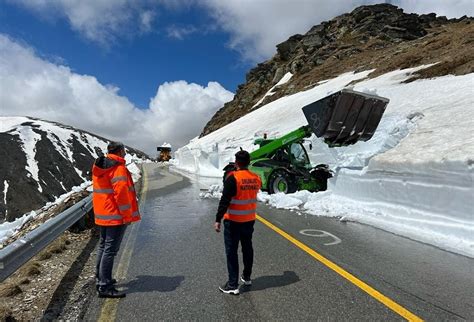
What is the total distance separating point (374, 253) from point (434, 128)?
835cm

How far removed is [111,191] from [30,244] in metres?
1.21

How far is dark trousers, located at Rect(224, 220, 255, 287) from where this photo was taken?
4.93 metres

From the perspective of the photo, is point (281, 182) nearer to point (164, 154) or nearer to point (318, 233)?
point (318, 233)

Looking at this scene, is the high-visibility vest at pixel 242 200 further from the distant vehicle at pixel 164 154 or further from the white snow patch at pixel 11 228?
the distant vehicle at pixel 164 154

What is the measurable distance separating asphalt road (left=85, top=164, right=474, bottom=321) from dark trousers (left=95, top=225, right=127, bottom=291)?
264 millimetres

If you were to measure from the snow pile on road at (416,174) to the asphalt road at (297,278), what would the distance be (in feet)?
3.25

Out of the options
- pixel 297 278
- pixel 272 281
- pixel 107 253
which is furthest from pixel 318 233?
pixel 107 253

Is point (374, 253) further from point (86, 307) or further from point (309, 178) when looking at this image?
point (309, 178)

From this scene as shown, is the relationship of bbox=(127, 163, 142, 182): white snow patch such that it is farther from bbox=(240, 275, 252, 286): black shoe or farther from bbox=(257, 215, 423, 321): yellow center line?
bbox=(240, 275, 252, 286): black shoe

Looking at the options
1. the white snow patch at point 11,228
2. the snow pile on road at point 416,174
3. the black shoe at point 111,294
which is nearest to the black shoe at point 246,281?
the black shoe at point 111,294

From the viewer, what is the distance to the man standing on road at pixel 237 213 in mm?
4957

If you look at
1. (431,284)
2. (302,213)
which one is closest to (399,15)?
(302,213)

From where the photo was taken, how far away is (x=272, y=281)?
5277 millimetres

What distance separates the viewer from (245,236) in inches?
202
